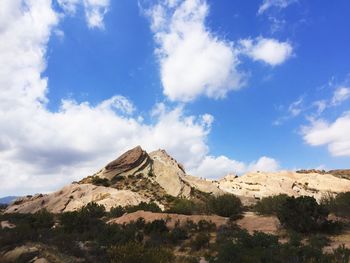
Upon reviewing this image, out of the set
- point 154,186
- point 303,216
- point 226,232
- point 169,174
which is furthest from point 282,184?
point 226,232

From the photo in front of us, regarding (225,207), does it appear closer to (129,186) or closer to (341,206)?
(341,206)

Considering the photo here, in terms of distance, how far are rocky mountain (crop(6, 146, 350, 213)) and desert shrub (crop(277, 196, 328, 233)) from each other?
2382 cm

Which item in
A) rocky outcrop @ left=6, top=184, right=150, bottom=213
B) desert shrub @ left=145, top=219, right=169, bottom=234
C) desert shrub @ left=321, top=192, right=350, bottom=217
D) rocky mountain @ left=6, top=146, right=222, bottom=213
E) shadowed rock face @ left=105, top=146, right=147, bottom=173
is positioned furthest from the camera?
shadowed rock face @ left=105, top=146, right=147, bottom=173

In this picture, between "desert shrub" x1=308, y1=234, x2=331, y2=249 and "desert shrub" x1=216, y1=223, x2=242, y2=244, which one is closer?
"desert shrub" x1=308, y1=234, x2=331, y2=249

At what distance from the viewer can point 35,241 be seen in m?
15.2

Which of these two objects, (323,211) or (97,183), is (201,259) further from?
(97,183)

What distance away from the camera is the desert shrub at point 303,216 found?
20953 mm

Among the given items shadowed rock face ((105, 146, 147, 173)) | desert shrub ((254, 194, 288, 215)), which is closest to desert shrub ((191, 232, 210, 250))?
desert shrub ((254, 194, 288, 215))

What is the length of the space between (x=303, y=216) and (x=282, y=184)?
43610 mm

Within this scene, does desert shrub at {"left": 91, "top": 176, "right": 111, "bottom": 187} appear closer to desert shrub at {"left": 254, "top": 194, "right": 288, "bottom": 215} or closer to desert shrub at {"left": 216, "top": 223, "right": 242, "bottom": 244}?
desert shrub at {"left": 254, "top": 194, "right": 288, "bottom": 215}

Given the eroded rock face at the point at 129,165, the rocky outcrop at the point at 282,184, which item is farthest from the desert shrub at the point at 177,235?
the eroded rock face at the point at 129,165

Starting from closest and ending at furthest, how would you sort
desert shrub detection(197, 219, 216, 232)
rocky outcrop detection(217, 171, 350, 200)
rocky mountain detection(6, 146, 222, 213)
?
desert shrub detection(197, 219, 216, 232), rocky mountain detection(6, 146, 222, 213), rocky outcrop detection(217, 171, 350, 200)

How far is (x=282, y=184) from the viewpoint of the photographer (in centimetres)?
6334

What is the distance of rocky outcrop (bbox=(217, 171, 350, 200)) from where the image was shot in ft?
197
